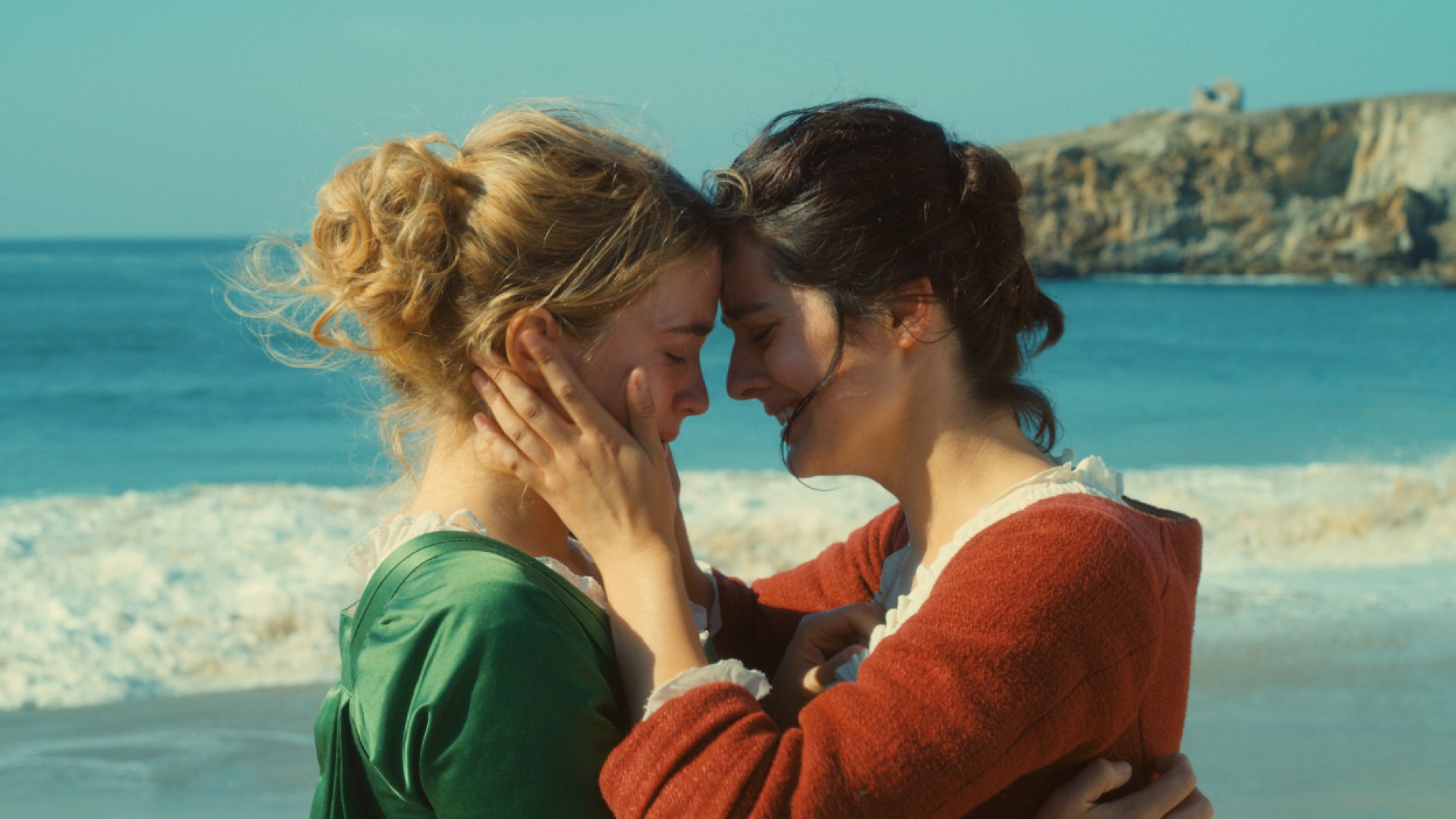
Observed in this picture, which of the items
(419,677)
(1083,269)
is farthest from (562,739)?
(1083,269)

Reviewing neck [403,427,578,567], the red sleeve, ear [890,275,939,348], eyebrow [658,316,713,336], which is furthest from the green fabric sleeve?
the red sleeve

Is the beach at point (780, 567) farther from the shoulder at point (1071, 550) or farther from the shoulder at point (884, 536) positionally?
the shoulder at point (1071, 550)

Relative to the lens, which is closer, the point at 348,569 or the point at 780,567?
the point at 348,569

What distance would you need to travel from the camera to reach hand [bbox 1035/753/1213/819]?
6.34 ft

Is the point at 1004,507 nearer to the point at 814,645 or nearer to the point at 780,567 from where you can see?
the point at 814,645

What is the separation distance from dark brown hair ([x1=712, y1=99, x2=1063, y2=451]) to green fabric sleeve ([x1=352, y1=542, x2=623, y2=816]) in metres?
0.79

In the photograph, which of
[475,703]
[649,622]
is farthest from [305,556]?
[475,703]

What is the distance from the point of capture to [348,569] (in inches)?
307

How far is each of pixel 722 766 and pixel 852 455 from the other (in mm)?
886

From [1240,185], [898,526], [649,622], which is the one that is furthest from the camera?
[1240,185]

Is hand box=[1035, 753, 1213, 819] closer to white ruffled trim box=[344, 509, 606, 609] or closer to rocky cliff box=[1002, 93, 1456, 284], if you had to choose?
white ruffled trim box=[344, 509, 606, 609]

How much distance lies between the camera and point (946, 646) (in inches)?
71.2

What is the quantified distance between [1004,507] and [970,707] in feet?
1.82

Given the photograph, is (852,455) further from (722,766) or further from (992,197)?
(722,766)
